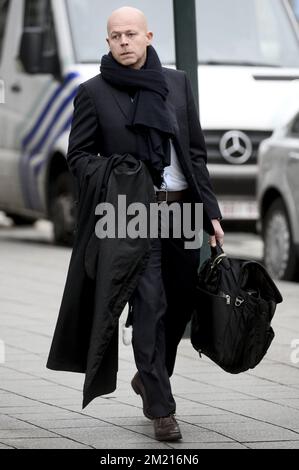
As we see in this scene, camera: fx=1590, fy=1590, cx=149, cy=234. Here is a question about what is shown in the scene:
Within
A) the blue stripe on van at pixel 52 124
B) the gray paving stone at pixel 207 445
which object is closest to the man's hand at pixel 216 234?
the gray paving stone at pixel 207 445

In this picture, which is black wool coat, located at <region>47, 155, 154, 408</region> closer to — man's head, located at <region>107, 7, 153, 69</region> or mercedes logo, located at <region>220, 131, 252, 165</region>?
man's head, located at <region>107, 7, 153, 69</region>

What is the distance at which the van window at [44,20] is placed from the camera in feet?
49.9

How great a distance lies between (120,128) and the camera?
6508 mm

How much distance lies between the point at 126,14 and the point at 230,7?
28.1ft

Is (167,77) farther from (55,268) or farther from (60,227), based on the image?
(60,227)

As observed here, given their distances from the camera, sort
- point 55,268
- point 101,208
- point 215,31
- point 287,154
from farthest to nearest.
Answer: point 215,31 < point 55,268 < point 287,154 < point 101,208

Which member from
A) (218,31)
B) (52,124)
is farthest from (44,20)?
(218,31)

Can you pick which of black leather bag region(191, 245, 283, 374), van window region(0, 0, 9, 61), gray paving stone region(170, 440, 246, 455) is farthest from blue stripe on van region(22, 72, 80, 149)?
gray paving stone region(170, 440, 246, 455)

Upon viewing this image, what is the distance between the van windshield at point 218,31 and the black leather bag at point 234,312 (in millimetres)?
8111

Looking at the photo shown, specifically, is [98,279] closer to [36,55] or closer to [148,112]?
[148,112]

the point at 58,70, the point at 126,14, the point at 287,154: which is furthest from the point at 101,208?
the point at 58,70

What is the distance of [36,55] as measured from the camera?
1503 centimetres

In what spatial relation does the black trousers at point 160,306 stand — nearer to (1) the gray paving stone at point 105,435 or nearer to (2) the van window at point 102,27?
(1) the gray paving stone at point 105,435

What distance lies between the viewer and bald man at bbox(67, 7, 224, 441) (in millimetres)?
6426
